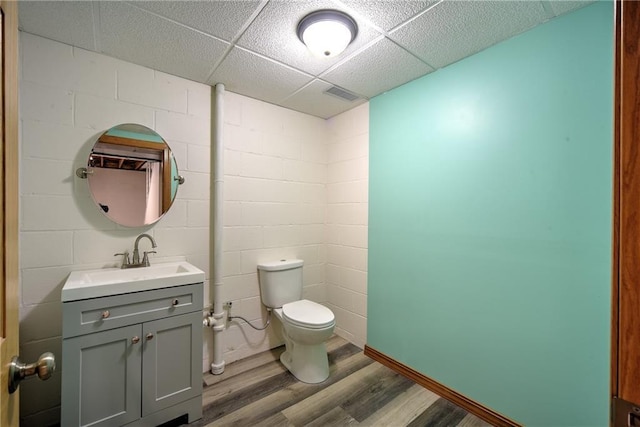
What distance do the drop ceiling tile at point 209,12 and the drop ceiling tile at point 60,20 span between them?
33 centimetres

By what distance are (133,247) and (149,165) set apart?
0.58 metres

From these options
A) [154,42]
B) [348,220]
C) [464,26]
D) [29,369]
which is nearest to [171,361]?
[29,369]

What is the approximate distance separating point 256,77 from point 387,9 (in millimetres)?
1045

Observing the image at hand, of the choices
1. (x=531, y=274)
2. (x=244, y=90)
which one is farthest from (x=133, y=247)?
(x=531, y=274)

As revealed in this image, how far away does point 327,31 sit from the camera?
1405mm

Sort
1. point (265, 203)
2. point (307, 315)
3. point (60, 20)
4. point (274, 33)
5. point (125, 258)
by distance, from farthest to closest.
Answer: point (265, 203), point (307, 315), point (125, 258), point (274, 33), point (60, 20)

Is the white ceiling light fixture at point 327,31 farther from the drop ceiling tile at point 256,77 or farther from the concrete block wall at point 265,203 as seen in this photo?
the concrete block wall at point 265,203

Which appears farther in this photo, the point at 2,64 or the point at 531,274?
the point at 531,274

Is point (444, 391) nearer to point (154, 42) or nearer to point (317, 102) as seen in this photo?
point (317, 102)

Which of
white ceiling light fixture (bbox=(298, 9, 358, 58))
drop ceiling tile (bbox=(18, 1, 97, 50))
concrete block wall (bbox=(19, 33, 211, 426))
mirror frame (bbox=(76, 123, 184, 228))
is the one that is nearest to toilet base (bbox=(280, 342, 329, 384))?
concrete block wall (bbox=(19, 33, 211, 426))

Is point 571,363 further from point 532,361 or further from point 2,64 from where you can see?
point 2,64

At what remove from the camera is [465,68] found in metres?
1.72

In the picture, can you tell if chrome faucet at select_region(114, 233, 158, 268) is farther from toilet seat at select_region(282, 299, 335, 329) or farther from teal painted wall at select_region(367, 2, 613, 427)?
teal painted wall at select_region(367, 2, 613, 427)

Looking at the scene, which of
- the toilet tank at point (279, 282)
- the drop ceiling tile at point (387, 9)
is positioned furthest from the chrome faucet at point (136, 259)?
the drop ceiling tile at point (387, 9)
